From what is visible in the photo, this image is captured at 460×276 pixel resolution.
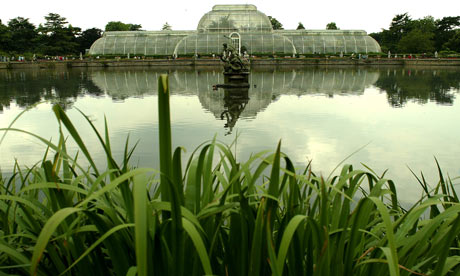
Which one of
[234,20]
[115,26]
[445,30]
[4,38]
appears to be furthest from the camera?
[115,26]

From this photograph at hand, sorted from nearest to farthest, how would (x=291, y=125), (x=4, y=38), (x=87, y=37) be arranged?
(x=291, y=125) → (x=4, y=38) → (x=87, y=37)

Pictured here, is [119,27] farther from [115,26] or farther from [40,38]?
[40,38]

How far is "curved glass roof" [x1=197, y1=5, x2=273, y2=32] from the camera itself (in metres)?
54.8

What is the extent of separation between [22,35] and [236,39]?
33.8 metres

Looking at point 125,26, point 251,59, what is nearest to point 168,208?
point 251,59

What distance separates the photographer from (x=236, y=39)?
170 ft

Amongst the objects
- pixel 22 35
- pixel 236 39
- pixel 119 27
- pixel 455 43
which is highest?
pixel 119 27

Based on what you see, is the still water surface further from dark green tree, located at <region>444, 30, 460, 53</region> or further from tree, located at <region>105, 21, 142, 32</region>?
tree, located at <region>105, 21, 142, 32</region>

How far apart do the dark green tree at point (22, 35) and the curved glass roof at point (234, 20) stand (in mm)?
25999

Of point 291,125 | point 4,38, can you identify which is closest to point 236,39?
point 4,38

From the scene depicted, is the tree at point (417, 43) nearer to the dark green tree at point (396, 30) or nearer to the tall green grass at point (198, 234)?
the dark green tree at point (396, 30)

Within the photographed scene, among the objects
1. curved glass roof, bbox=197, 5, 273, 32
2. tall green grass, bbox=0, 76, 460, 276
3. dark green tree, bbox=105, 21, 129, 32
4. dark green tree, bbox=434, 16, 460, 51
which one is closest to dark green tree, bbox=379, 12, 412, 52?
dark green tree, bbox=434, 16, 460, 51

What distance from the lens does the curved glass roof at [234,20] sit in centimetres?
5484

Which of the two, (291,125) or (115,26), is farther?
(115,26)
